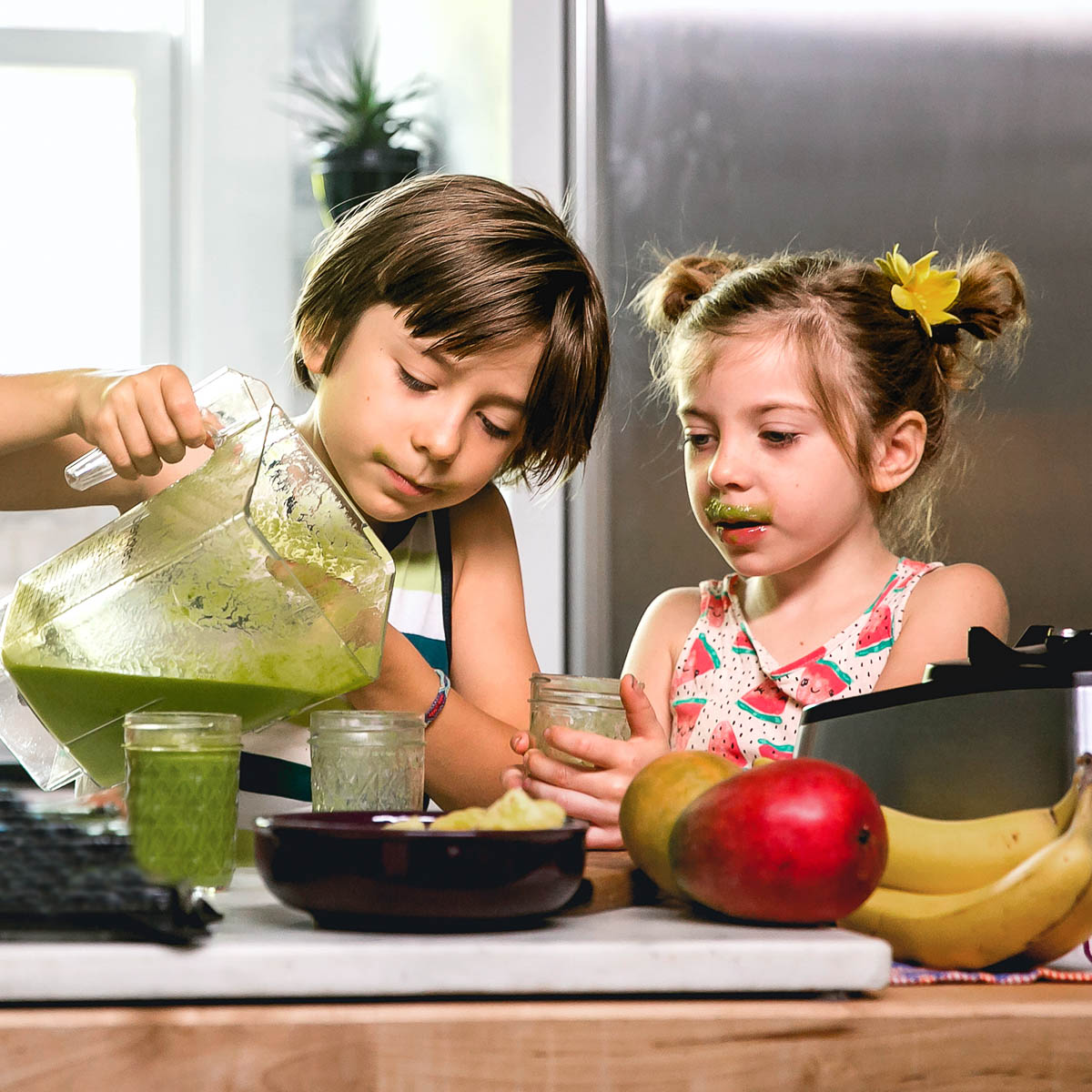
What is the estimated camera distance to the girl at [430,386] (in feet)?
3.52

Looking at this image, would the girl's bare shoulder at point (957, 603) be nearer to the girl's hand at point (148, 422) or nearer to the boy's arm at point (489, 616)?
the boy's arm at point (489, 616)

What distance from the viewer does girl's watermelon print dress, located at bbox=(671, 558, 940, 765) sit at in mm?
1346

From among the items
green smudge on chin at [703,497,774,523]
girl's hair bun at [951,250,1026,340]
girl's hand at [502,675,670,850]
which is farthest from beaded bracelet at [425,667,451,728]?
girl's hair bun at [951,250,1026,340]

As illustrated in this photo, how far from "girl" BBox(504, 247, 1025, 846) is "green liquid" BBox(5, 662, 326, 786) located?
24.1 inches

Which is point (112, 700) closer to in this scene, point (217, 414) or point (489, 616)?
point (217, 414)

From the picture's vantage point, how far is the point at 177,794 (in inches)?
25.9

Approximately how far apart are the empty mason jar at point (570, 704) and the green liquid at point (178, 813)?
235 mm

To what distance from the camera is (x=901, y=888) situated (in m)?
0.63

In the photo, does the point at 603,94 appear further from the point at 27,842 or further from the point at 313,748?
the point at 27,842

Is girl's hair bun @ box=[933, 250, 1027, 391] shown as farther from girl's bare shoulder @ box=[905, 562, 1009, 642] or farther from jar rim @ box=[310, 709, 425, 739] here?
jar rim @ box=[310, 709, 425, 739]

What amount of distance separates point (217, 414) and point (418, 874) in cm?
42

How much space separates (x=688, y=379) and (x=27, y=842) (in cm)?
94

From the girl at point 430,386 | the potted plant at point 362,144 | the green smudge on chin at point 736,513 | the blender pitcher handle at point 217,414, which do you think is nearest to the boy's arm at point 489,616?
the girl at point 430,386

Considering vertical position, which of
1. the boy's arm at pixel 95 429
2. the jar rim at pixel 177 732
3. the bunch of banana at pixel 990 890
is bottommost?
the bunch of banana at pixel 990 890
